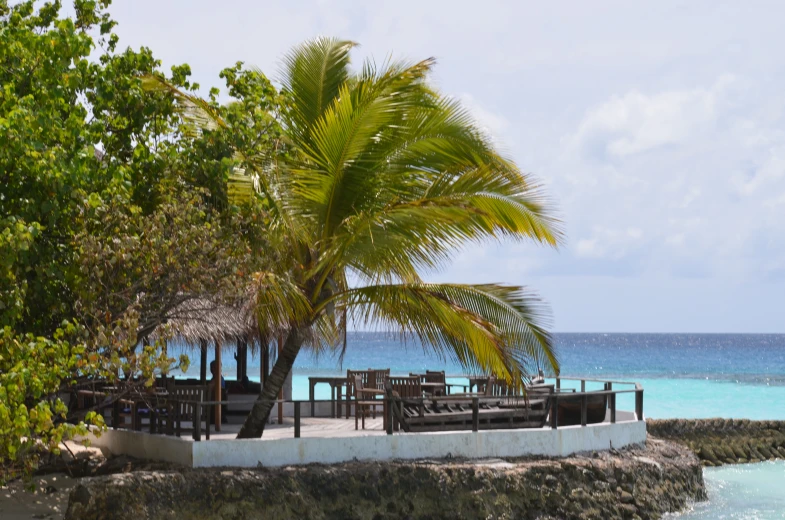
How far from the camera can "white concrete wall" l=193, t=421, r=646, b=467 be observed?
1155cm

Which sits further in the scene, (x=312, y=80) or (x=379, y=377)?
(x=379, y=377)

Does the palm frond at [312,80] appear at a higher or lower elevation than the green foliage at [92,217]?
higher

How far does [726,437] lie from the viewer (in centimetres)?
2330

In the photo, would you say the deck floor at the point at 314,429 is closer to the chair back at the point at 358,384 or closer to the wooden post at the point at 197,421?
the chair back at the point at 358,384

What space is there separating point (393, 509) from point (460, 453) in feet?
5.22

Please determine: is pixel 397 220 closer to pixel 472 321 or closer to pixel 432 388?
pixel 472 321

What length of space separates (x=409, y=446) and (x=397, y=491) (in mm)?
905

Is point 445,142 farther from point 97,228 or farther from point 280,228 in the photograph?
point 97,228

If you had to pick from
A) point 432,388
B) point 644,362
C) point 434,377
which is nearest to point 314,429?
point 432,388

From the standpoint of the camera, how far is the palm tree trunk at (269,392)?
40.4 ft

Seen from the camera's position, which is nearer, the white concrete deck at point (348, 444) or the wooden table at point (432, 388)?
the white concrete deck at point (348, 444)

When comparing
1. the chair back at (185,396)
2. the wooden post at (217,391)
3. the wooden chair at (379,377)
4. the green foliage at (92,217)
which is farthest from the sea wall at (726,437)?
the green foliage at (92,217)

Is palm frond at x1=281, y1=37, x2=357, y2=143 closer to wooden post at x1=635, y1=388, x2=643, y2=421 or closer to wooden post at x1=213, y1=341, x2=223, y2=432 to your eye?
wooden post at x1=213, y1=341, x2=223, y2=432

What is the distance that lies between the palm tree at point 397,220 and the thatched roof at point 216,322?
39cm
